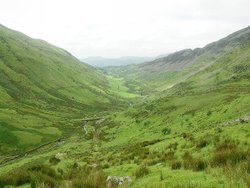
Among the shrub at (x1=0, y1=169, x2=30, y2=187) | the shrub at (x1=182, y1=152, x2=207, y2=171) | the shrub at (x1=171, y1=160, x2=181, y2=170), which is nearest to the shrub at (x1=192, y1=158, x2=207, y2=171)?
the shrub at (x1=182, y1=152, x2=207, y2=171)

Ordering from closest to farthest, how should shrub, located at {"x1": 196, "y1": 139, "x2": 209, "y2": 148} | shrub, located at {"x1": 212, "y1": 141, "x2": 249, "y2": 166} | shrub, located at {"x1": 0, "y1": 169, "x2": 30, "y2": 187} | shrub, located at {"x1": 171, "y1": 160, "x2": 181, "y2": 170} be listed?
1. shrub, located at {"x1": 212, "y1": 141, "x2": 249, "y2": 166}
2. shrub, located at {"x1": 171, "y1": 160, "x2": 181, "y2": 170}
3. shrub, located at {"x1": 0, "y1": 169, "x2": 30, "y2": 187}
4. shrub, located at {"x1": 196, "y1": 139, "x2": 209, "y2": 148}

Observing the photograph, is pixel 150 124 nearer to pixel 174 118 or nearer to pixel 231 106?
pixel 174 118

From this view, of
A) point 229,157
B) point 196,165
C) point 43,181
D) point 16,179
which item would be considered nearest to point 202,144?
→ point 196,165

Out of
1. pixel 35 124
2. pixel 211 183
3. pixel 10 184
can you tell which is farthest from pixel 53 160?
pixel 35 124

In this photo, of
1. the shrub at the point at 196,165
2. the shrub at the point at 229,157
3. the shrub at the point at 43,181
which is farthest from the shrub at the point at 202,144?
the shrub at the point at 43,181

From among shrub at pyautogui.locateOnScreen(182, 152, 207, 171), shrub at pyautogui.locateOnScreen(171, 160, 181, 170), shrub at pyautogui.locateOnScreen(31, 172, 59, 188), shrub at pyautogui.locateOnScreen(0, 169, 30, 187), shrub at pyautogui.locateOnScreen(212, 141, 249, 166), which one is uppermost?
shrub at pyautogui.locateOnScreen(212, 141, 249, 166)

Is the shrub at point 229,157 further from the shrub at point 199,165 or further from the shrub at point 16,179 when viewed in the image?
the shrub at point 16,179

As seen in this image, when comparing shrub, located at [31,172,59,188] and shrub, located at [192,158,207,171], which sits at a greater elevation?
shrub, located at [192,158,207,171]

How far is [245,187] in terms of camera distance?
13.4 metres

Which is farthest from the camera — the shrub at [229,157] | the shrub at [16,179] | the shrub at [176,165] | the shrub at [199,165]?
the shrub at [16,179]

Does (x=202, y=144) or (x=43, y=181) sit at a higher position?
(x=202, y=144)

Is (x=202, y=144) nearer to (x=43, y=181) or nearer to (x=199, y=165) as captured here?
(x=199, y=165)

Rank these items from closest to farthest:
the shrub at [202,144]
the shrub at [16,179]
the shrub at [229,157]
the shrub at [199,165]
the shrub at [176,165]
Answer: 1. the shrub at [229,157]
2. the shrub at [199,165]
3. the shrub at [176,165]
4. the shrub at [16,179]
5. the shrub at [202,144]

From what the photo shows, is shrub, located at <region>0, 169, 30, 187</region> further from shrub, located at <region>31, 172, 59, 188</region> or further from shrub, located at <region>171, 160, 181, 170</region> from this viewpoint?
shrub, located at <region>171, 160, 181, 170</region>
